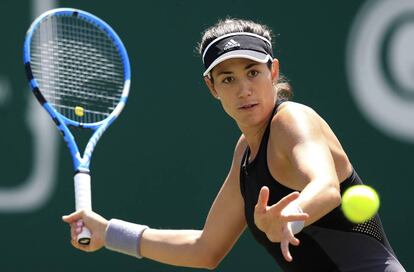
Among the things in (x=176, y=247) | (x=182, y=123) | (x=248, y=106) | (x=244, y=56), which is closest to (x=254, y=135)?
(x=248, y=106)

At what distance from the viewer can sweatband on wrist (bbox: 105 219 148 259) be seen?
3.74 m

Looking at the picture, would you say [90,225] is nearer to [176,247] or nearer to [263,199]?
[176,247]

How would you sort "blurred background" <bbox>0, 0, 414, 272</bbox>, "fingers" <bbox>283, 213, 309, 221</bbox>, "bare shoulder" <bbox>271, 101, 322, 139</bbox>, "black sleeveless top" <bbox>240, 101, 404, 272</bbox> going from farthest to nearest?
"blurred background" <bbox>0, 0, 414, 272</bbox>, "black sleeveless top" <bbox>240, 101, 404, 272</bbox>, "bare shoulder" <bbox>271, 101, 322, 139</bbox>, "fingers" <bbox>283, 213, 309, 221</bbox>

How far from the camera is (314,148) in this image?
2.95 m

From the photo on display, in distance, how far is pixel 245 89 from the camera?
329 cm

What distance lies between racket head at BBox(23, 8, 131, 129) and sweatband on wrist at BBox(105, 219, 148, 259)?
1086 mm

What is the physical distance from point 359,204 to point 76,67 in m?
2.17

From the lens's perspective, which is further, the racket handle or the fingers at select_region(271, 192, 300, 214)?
the racket handle

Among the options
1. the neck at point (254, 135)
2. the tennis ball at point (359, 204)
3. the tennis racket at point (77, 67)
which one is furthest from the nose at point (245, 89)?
the tennis racket at point (77, 67)

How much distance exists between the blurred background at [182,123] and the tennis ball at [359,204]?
2631 mm

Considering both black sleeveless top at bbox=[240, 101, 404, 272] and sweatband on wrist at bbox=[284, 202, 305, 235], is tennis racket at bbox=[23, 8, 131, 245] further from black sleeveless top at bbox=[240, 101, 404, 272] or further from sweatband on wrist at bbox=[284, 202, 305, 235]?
sweatband on wrist at bbox=[284, 202, 305, 235]

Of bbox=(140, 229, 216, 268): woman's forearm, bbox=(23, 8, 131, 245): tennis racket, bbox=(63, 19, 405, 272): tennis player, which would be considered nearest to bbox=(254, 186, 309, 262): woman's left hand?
bbox=(63, 19, 405, 272): tennis player

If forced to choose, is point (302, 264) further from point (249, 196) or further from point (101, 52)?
point (101, 52)

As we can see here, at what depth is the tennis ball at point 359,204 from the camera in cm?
306
